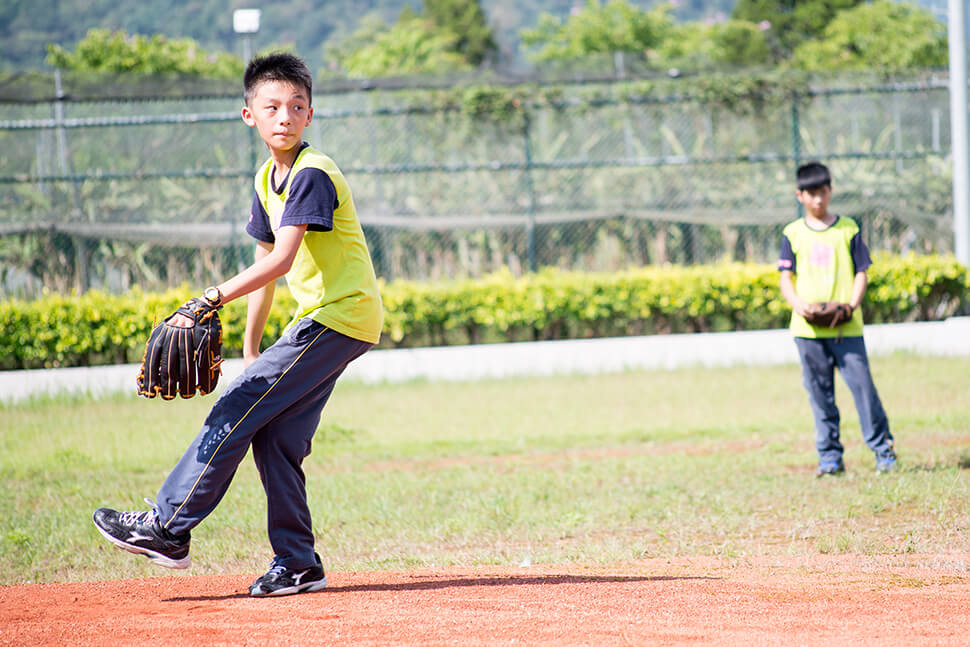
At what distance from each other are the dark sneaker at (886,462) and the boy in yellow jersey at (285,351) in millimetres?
3954

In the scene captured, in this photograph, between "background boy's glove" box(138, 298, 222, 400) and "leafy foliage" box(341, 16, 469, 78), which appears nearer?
"background boy's glove" box(138, 298, 222, 400)

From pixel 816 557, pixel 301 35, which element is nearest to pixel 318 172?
pixel 816 557

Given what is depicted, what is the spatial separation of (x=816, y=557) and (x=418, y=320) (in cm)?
828

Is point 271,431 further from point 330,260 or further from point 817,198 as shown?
point 817,198

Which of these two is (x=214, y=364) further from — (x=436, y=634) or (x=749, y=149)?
(x=749, y=149)

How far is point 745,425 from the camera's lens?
8.80 m

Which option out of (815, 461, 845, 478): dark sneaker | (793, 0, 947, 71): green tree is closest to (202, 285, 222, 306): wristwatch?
(815, 461, 845, 478): dark sneaker

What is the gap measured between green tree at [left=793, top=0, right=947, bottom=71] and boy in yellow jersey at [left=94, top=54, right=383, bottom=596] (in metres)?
39.3

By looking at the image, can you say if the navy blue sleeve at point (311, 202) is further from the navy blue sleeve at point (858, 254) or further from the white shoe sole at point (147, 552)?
the navy blue sleeve at point (858, 254)

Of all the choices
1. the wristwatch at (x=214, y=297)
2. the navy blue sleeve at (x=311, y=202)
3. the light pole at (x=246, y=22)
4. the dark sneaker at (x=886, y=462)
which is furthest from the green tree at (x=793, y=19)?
the wristwatch at (x=214, y=297)

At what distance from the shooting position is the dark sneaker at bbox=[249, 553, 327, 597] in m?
4.11

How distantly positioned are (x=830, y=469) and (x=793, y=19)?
2122 inches

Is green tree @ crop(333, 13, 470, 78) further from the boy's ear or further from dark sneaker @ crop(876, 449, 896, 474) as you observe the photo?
the boy's ear

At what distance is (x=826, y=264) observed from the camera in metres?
6.84
